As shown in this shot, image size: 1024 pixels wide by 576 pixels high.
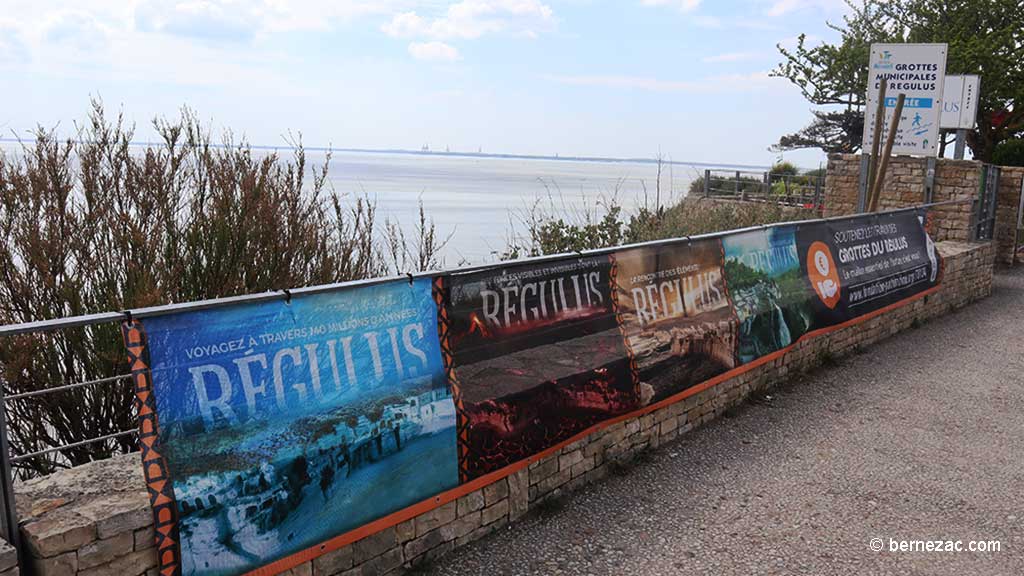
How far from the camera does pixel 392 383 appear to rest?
4.61 meters

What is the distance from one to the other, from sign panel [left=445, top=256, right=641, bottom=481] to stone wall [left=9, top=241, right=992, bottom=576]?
218mm

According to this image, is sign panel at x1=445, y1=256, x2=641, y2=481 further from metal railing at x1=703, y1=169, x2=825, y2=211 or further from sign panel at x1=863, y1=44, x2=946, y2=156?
metal railing at x1=703, y1=169, x2=825, y2=211

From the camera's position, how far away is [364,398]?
4.45 meters

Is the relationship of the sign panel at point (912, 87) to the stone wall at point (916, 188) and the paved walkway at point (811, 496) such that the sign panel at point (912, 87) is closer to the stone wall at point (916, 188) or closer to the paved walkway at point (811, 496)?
the stone wall at point (916, 188)

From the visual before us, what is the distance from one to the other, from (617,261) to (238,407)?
3.22 metres

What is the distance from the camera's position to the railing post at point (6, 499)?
10.8 ft

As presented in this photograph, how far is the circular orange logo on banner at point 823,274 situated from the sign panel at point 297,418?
17.9 feet

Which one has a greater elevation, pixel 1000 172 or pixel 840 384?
pixel 1000 172

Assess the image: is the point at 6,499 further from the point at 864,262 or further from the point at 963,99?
the point at 963,99

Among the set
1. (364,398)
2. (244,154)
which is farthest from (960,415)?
(244,154)

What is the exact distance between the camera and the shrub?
6270 mm

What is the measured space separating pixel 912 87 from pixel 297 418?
13703 millimetres

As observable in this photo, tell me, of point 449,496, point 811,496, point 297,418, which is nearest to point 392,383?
point 297,418

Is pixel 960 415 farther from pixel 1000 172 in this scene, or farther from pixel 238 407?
pixel 1000 172
